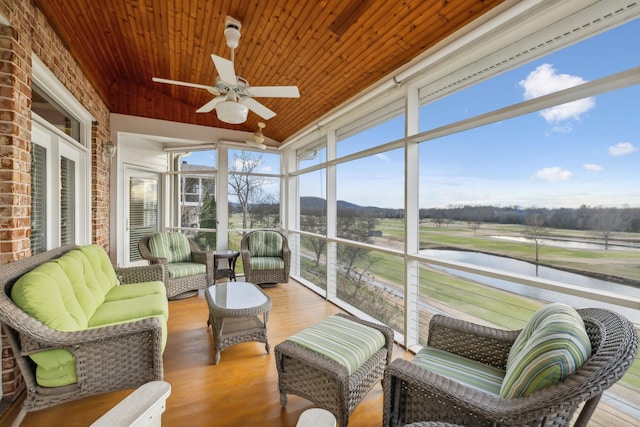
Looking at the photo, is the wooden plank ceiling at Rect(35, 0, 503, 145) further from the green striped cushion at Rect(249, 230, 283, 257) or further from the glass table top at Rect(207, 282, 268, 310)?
the glass table top at Rect(207, 282, 268, 310)

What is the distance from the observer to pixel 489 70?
215 centimetres

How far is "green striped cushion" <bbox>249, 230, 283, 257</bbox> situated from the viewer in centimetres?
471

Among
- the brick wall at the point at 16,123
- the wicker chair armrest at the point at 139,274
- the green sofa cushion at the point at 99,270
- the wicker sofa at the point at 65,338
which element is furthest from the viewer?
the wicker chair armrest at the point at 139,274

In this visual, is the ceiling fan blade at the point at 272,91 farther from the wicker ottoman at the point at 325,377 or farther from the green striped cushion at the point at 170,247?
the green striped cushion at the point at 170,247

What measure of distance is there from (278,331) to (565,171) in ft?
9.19

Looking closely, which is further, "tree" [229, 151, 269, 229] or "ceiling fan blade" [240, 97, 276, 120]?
"tree" [229, 151, 269, 229]

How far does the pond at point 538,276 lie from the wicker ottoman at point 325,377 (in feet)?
3.28

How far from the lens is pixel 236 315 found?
2291mm

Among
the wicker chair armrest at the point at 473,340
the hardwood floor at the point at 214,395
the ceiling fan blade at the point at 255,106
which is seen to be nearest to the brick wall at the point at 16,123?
the hardwood floor at the point at 214,395

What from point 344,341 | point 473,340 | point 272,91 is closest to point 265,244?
point 272,91

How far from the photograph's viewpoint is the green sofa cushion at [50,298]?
1521 millimetres

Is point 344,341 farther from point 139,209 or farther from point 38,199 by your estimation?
point 139,209

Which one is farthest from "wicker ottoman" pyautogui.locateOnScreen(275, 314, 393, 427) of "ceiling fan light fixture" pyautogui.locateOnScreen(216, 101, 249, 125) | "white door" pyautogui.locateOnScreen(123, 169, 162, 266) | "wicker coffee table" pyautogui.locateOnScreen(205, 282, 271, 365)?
"white door" pyautogui.locateOnScreen(123, 169, 162, 266)

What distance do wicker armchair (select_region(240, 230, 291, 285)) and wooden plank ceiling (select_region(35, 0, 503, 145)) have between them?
213cm
